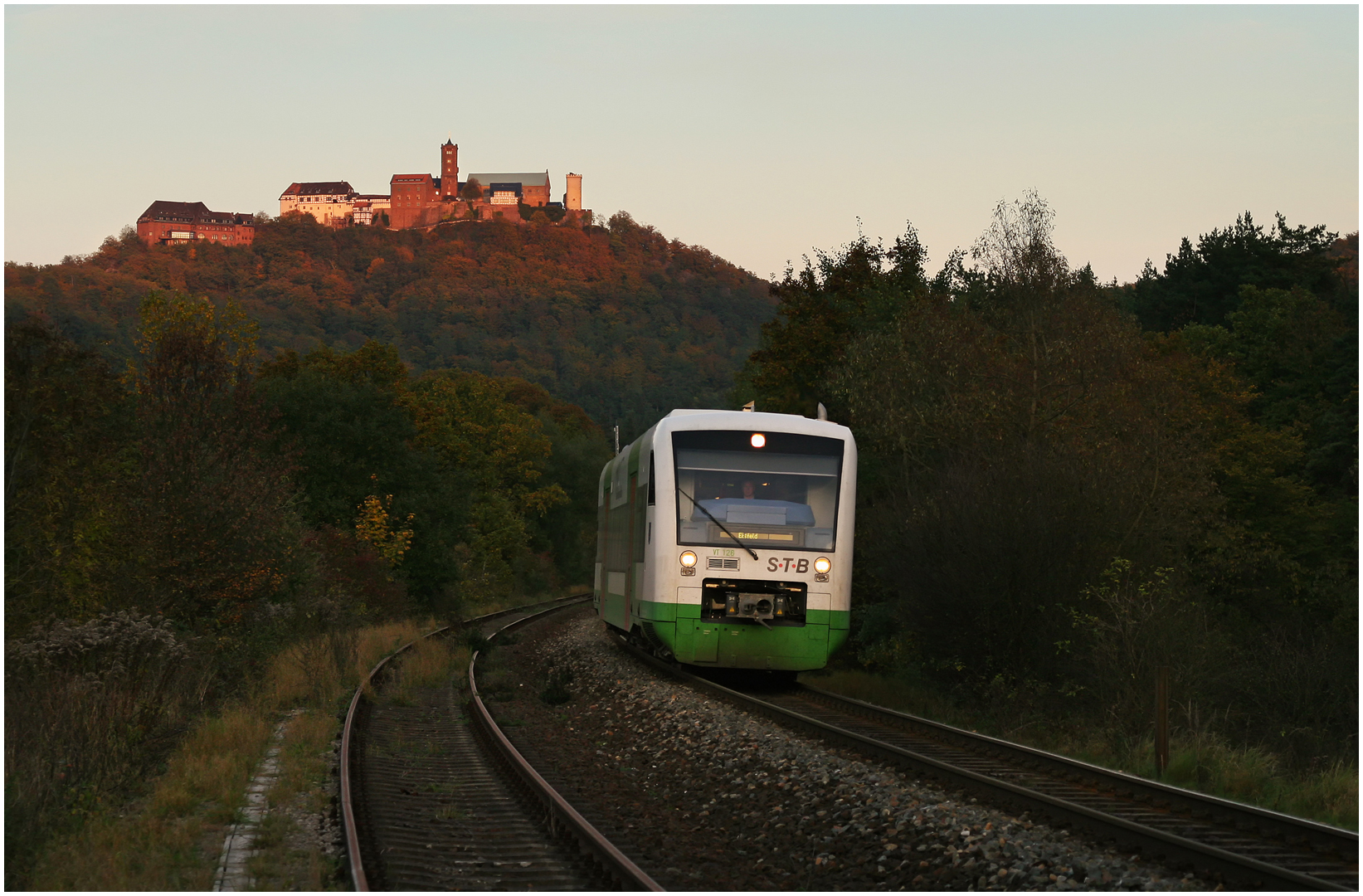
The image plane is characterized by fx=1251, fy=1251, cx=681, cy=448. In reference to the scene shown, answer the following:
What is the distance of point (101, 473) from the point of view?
15898 millimetres

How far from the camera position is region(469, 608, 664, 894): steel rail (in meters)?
7.15

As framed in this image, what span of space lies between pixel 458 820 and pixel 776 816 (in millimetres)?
2396

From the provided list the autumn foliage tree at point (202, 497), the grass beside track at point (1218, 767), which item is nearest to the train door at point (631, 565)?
the grass beside track at point (1218, 767)

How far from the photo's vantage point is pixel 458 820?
9.31 metres

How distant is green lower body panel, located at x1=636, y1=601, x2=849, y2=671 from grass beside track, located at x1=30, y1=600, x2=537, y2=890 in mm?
A: 4094

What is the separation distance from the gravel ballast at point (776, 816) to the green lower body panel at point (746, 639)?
2.20 feet

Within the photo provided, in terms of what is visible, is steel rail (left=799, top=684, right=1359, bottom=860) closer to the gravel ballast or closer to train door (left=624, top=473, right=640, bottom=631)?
the gravel ballast

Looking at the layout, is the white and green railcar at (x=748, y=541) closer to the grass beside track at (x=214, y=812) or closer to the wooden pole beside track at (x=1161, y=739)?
the grass beside track at (x=214, y=812)

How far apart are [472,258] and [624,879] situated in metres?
186

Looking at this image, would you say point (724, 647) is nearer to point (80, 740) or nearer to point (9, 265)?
point (80, 740)

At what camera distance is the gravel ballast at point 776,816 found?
7660 mm

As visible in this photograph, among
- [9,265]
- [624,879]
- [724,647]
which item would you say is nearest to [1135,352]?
[724,647]

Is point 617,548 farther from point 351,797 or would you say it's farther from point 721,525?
point 351,797

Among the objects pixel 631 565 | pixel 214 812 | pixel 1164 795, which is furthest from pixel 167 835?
pixel 631 565
